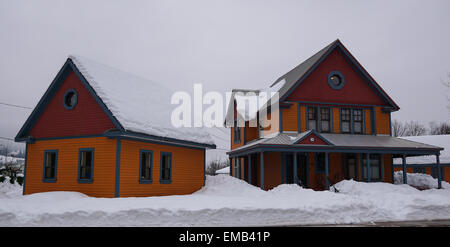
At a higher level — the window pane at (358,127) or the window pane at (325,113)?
the window pane at (325,113)

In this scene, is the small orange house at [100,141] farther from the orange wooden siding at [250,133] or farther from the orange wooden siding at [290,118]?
the orange wooden siding at [250,133]

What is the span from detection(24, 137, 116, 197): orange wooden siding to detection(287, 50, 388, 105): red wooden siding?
12.4 metres

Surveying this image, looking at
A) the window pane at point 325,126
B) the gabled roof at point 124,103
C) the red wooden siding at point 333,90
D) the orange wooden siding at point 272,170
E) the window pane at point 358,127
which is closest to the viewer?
the gabled roof at point 124,103

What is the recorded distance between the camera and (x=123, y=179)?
1662 centimetres

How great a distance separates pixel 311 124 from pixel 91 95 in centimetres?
1408

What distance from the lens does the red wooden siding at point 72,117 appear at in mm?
17205

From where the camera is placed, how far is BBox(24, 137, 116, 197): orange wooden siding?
54.3 feet

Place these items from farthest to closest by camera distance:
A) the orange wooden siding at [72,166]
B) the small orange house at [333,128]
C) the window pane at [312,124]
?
the window pane at [312,124], the small orange house at [333,128], the orange wooden siding at [72,166]

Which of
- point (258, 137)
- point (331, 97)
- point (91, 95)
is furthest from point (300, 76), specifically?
point (91, 95)

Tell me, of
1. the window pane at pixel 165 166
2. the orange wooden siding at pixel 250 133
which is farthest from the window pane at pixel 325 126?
the window pane at pixel 165 166

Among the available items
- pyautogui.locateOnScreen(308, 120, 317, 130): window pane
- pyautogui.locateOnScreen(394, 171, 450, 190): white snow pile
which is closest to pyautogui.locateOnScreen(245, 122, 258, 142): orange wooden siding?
pyautogui.locateOnScreen(308, 120, 317, 130): window pane

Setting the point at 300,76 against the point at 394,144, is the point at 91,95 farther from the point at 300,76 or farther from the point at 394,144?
the point at 394,144

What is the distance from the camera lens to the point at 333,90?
25375 millimetres

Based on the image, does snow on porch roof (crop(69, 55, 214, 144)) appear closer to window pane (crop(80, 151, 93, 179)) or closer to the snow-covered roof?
window pane (crop(80, 151, 93, 179))
